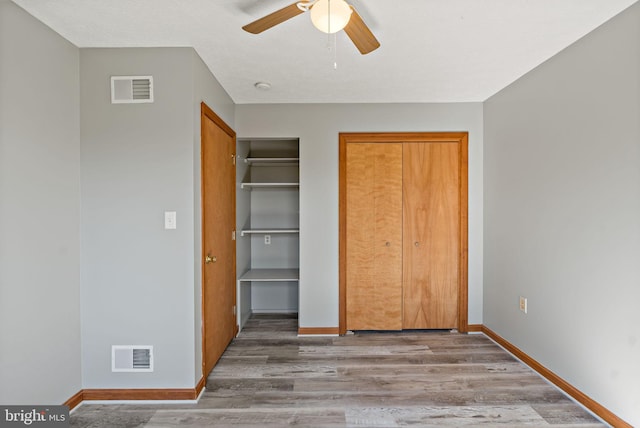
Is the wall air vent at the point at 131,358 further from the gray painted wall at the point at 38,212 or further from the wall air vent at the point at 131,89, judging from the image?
the wall air vent at the point at 131,89

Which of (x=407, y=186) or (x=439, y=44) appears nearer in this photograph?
(x=439, y=44)

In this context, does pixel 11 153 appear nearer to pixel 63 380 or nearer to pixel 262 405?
pixel 63 380

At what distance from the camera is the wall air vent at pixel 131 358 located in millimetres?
2256

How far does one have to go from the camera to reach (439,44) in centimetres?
224

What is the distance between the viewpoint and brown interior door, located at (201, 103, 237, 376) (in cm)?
249

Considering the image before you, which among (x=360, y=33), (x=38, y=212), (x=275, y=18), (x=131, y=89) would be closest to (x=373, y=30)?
(x=360, y=33)

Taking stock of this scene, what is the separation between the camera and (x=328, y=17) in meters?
1.42

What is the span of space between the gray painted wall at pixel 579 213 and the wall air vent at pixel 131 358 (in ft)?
9.62

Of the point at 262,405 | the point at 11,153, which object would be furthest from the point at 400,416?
the point at 11,153

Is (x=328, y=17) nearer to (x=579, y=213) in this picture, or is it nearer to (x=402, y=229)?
(x=579, y=213)

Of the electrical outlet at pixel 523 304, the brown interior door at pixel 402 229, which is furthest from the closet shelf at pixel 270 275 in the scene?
the electrical outlet at pixel 523 304

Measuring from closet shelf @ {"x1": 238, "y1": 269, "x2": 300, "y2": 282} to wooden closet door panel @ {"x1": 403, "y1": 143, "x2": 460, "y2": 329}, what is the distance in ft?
4.08

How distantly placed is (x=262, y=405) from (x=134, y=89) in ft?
7.66

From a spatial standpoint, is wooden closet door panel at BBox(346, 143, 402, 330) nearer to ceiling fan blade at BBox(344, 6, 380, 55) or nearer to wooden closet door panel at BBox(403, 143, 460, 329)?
wooden closet door panel at BBox(403, 143, 460, 329)
